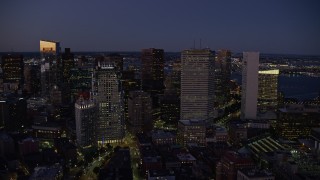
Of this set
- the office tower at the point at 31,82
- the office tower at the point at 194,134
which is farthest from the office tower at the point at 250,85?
the office tower at the point at 31,82

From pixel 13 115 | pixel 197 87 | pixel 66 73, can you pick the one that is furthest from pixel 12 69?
pixel 197 87

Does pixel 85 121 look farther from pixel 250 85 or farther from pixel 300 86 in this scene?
pixel 300 86

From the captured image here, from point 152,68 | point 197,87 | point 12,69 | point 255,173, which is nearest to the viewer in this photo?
point 255,173

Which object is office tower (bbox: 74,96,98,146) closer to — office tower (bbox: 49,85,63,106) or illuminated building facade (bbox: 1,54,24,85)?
office tower (bbox: 49,85,63,106)

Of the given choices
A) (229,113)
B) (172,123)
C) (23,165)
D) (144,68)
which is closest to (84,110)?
(23,165)

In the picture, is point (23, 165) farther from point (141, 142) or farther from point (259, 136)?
point (259, 136)

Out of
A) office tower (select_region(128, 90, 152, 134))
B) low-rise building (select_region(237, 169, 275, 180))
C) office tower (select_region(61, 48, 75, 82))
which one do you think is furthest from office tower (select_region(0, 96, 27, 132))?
low-rise building (select_region(237, 169, 275, 180))
